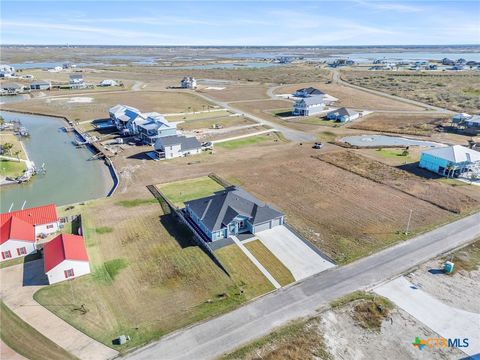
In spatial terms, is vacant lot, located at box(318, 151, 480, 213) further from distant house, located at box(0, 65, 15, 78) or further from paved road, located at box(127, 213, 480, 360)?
distant house, located at box(0, 65, 15, 78)

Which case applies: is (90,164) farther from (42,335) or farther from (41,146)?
(42,335)

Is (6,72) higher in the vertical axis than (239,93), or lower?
higher

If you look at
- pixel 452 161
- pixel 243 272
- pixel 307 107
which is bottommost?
pixel 243 272

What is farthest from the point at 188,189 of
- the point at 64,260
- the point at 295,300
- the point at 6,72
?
the point at 6,72

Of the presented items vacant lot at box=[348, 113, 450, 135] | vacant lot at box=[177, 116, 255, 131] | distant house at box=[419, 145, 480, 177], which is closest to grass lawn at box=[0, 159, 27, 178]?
vacant lot at box=[177, 116, 255, 131]

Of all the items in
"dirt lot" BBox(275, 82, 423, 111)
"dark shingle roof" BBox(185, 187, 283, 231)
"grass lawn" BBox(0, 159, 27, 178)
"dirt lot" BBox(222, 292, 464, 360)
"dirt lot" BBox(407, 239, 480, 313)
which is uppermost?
"dirt lot" BBox(275, 82, 423, 111)

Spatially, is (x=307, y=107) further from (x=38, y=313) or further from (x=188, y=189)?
(x=38, y=313)

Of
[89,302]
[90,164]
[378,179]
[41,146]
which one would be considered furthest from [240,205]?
[41,146]
